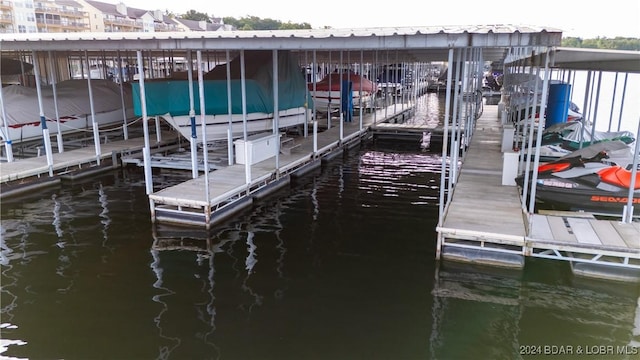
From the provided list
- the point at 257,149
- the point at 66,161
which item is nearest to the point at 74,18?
the point at 66,161

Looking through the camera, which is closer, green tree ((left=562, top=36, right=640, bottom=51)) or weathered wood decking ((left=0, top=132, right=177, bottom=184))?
weathered wood decking ((left=0, top=132, right=177, bottom=184))

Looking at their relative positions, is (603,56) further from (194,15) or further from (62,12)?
(194,15)

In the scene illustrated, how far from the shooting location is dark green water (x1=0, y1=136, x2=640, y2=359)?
5258 millimetres

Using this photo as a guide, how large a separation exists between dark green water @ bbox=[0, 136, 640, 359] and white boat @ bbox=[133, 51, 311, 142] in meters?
2.78

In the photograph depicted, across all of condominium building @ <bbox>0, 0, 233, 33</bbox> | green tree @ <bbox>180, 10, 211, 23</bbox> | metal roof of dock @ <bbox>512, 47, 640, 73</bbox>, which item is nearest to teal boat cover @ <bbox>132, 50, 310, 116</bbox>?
metal roof of dock @ <bbox>512, 47, 640, 73</bbox>

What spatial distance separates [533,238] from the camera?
264 inches

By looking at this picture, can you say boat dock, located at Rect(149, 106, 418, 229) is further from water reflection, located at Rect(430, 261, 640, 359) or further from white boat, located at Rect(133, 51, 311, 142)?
water reflection, located at Rect(430, 261, 640, 359)

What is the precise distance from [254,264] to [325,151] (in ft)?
25.0

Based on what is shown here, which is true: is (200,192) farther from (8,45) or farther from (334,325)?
(8,45)

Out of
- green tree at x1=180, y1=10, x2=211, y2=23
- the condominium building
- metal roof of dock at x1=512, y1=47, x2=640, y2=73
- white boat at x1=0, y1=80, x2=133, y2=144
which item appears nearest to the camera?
metal roof of dock at x1=512, y1=47, x2=640, y2=73

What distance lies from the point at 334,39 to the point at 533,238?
4.25m

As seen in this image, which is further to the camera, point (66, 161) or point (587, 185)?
point (66, 161)

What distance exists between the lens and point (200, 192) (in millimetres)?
9242

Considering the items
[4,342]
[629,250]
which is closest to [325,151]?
[629,250]
